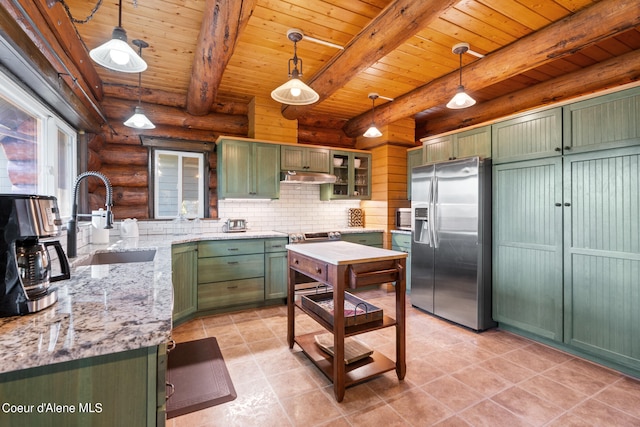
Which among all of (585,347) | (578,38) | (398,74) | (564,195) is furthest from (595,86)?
(585,347)

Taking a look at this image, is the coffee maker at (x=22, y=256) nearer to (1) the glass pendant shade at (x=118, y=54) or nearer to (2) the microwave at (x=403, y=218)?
(1) the glass pendant shade at (x=118, y=54)

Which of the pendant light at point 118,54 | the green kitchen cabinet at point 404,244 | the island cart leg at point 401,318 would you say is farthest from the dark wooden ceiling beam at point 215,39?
the green kitchen cabinet at point 404,244

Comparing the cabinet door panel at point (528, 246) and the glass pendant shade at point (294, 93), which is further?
the cabinet door panel at point (528, 246)

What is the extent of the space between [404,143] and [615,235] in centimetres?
304

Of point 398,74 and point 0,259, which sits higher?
point 398,74

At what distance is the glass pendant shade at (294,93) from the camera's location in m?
2.33

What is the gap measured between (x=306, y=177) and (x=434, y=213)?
178 centimetres

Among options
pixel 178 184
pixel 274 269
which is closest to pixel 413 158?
pixel 274 269

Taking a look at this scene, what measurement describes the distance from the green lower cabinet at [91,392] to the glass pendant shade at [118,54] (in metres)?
1.62

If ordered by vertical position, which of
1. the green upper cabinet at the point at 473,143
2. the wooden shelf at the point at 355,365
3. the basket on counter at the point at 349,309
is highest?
the green upper cabinet at the point at 473,143

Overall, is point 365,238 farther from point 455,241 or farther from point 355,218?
point 455,241

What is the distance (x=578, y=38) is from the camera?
2428 mm

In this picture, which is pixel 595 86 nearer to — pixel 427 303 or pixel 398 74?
pixel 398 74

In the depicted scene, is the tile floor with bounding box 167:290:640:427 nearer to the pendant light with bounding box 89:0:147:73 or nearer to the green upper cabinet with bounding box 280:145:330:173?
the pendant light with bounding box 89:0:147:73
